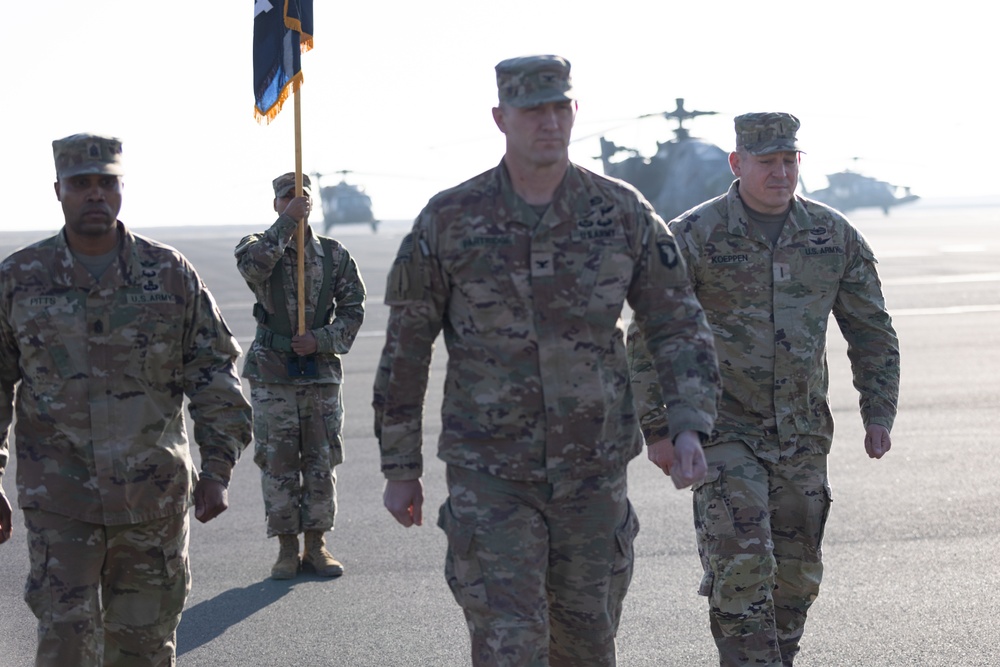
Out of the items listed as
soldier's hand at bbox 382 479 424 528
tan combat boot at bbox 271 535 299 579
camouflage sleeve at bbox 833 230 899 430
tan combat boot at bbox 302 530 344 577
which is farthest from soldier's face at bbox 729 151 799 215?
tan combat boot at bbox 271 535 299 579

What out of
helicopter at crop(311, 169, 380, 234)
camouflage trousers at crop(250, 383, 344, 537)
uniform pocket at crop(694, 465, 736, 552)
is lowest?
helicopter at crop(311, 169, 380, 234)

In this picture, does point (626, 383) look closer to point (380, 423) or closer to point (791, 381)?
point (380, 423)

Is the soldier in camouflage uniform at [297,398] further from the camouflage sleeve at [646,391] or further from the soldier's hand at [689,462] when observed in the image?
the soldier's hand at [689,462]

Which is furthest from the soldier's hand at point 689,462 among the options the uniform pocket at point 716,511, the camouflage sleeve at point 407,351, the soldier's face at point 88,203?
the soldier's face at point 88,203

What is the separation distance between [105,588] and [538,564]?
5.07 feet

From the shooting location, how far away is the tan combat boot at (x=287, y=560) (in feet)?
24.0

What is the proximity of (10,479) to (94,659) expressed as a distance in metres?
6.00

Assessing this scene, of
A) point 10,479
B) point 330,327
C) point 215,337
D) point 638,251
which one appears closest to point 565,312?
point 638,251

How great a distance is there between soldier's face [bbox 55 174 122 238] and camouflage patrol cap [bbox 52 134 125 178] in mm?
26

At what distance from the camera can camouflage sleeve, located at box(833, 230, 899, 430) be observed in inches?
214

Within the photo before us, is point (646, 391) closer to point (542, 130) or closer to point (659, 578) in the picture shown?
point (542, 130)

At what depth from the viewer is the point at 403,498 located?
411 cm

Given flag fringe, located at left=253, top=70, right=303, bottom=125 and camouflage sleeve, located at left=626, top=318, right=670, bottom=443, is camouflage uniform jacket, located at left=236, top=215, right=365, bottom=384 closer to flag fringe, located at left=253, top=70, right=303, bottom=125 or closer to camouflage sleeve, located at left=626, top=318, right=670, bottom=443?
A: flag fringe, located at left=253, top=70, right=303, bottom=125

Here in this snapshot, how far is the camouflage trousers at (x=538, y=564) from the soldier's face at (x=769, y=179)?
1597 millimetres
